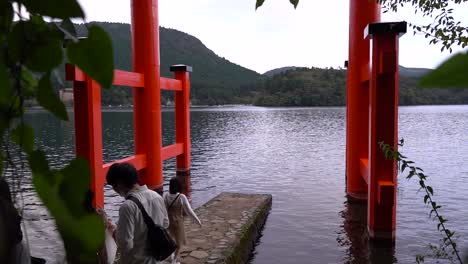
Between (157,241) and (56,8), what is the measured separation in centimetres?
249

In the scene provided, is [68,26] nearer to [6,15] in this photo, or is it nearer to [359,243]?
[6,15]

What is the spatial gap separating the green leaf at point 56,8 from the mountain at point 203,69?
301 ft

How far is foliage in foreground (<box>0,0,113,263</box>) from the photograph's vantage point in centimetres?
41

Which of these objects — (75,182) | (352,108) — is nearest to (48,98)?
(75,182)

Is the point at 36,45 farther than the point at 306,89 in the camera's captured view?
No

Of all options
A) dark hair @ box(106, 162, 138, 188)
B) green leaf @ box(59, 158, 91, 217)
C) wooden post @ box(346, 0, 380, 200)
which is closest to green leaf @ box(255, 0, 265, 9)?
green leaf @ box(59, 158, 91, 217)

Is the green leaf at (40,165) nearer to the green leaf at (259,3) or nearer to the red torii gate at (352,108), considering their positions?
the green leaf at (259,3)

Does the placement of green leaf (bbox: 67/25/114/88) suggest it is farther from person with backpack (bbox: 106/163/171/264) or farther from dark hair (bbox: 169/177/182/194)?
dark hair (bbox: 169/177/182/194)

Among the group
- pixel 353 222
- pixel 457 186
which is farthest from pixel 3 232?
pixel 457 186

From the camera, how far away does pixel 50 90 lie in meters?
0.49

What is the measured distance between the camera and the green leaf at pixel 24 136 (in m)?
0.56

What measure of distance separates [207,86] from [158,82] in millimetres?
93757

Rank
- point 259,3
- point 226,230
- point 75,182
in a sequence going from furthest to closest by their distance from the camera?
point 226,230
point 259,3
point 75,182

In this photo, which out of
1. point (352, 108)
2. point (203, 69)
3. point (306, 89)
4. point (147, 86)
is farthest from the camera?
point (203, 69)
